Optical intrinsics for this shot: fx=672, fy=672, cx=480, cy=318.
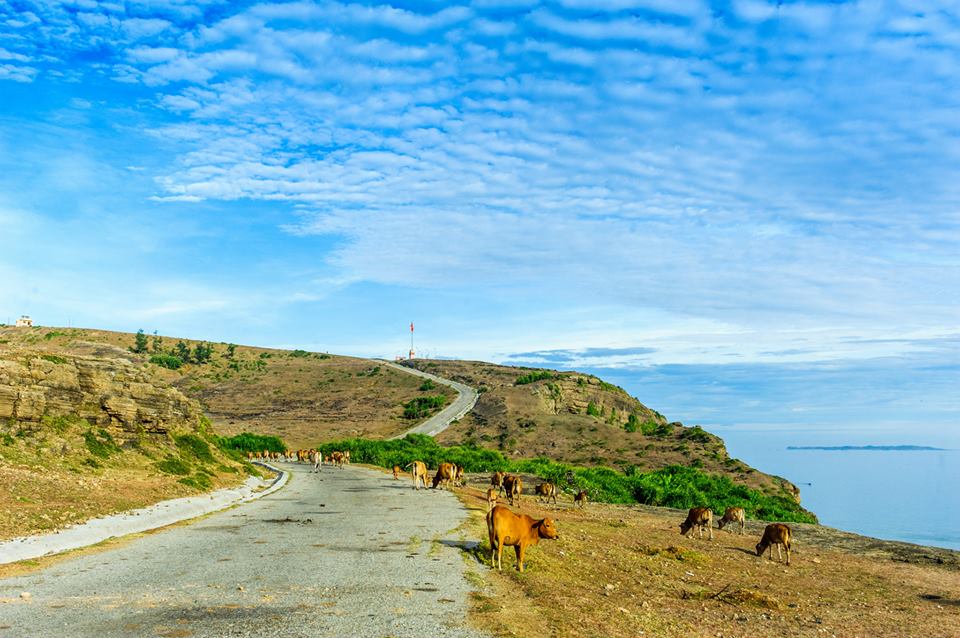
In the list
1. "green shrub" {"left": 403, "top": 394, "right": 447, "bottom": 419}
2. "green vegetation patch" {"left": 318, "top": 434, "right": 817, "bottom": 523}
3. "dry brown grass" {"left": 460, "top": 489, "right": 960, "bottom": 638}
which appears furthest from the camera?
"green shrub" {"left": 403, "top": 394, "right": 447, "bottom": 419}

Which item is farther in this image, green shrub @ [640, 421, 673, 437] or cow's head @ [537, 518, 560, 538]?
green shrub @ [640, 421, 673, 437]

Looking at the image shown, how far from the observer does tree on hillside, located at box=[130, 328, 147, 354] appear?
135450 mm

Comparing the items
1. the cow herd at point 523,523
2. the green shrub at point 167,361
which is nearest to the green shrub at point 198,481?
the cow herd at point 523,523

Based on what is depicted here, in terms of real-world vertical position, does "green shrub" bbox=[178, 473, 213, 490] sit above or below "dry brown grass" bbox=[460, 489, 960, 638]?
below

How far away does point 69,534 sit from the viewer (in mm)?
16672

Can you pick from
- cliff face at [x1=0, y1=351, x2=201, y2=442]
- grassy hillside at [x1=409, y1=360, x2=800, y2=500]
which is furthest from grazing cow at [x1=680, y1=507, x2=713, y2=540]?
grassy hillside at [x1=409, y1=360, x2=800, y2=500]

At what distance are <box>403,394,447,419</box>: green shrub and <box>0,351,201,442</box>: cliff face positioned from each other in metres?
68.5

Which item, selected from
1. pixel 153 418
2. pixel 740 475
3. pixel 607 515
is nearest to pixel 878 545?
pixel 607 515

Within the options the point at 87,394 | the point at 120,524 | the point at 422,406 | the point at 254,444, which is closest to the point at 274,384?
the point at 422,406

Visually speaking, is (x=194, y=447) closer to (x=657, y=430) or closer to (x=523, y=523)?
(x=523, y=523)

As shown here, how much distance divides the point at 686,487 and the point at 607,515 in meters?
16.5

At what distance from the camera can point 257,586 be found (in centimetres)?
1190

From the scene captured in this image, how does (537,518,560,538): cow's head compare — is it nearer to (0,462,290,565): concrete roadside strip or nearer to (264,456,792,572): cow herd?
(264,456,792,572): cow herd

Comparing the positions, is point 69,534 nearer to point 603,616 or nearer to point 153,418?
point 603,616
